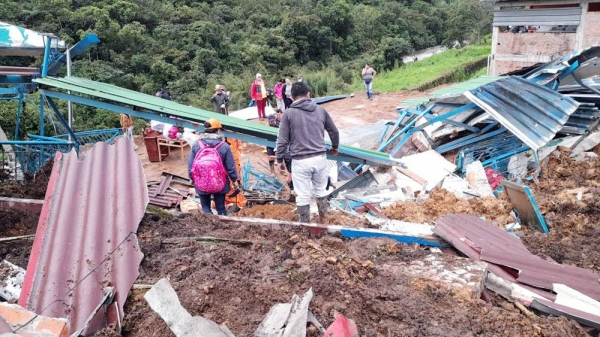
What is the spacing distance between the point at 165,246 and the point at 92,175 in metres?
0.88

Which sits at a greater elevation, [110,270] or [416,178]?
[110,270]

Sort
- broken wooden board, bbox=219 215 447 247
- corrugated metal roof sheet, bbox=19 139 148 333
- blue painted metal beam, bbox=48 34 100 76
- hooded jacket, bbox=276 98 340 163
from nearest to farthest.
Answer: corrugated metal roof sheet, bbox=19 139 148 333 → broken wooden board, bbox=219 215 447 247 → hooded jacket, bbox=276 98 340 163 → blue painted metal beam, bbox=48 34 100 76

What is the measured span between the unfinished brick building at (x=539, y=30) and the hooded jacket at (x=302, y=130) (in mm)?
13024

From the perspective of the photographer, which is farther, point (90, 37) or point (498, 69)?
point (498, 69)

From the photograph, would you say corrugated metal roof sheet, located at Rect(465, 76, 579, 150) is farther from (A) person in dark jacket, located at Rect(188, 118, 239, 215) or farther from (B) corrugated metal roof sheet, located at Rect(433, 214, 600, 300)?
(A) person in dark jacket, located at Rect(188, 118, 239, 215)

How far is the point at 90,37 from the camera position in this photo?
675cm

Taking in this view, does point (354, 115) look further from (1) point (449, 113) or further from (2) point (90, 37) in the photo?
(2) point (90, 37)

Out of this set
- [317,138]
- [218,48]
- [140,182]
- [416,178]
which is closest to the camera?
[140,182]

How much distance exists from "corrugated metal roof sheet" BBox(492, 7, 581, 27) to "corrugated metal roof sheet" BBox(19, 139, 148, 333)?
48.8 ft

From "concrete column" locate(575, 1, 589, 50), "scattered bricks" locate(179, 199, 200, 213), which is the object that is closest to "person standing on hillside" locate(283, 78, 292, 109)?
"concrete column" locate(575, 1, 589, 50)

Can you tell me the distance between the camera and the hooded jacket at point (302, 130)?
179 inches

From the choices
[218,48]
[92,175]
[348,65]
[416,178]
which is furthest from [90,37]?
[348,65]

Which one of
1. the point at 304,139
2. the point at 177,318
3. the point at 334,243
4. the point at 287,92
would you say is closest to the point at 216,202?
the point at 304,139

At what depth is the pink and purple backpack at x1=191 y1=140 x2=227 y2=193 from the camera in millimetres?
4852
